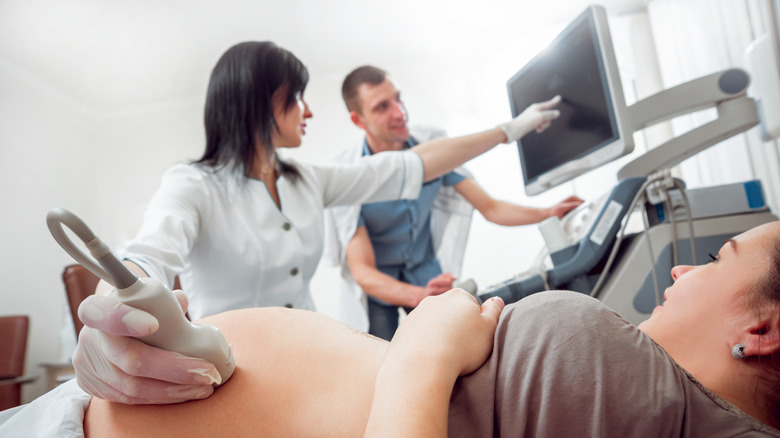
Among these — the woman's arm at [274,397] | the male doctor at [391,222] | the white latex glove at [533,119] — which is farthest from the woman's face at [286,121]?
the woman's arm at [274,397]

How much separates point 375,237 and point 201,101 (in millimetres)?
2824

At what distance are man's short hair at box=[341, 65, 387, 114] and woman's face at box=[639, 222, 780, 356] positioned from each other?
1.80 meters

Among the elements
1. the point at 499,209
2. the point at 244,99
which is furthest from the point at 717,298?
the point at 499,209

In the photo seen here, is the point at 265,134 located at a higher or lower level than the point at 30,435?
higher

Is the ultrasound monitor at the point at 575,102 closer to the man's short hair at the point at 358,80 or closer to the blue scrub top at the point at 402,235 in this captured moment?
the blue scrub top at the point at 402,235

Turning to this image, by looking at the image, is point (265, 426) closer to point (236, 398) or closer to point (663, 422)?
point (236, 398)

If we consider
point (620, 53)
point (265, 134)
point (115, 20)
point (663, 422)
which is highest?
point (115, 20)

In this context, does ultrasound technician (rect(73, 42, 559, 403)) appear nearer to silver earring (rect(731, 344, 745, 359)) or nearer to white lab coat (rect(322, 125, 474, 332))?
white lab coat (rect(322, 125, 474, 332))

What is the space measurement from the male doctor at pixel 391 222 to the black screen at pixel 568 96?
0.92 ft

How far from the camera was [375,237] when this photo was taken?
6.86 feet

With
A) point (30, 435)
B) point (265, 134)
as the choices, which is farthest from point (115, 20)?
point (30, 435)

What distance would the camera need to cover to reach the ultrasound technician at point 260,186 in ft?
4.42

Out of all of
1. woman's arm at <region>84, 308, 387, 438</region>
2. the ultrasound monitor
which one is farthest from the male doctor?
woman's arm at <region>84, 308, 387, 438</region>

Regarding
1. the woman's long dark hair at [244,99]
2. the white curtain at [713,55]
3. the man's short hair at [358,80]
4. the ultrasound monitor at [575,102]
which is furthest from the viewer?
the white curtain at [713,55]
